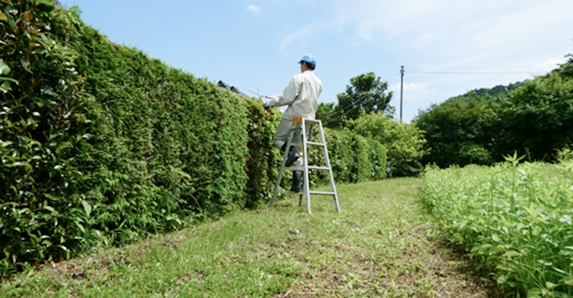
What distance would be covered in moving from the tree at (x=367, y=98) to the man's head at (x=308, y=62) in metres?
35.8

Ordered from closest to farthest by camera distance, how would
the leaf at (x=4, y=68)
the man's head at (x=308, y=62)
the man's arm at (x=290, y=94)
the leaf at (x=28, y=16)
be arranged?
1. the leaf at (x=4, y=68)
2. the leaf at (x=28, y=16)
3. the man's arm at (x=290, y=94)
4. the man's head at (x=308, y=62)

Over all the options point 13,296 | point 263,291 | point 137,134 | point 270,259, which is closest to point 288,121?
point 137,134

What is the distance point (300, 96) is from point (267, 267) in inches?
125

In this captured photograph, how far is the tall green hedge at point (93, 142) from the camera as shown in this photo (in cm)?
228

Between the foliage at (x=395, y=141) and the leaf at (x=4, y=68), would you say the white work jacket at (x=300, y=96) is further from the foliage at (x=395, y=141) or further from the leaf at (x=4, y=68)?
the foliage at (x=395, y=141)

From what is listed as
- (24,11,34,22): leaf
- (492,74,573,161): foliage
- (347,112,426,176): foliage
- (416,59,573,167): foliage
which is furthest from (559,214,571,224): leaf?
A: (492,74,573,161): foliage

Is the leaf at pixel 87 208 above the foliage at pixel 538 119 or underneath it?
underneath

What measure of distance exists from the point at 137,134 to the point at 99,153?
0.51 metres

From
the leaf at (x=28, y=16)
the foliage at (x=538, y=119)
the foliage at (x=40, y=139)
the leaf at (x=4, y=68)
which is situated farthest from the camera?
the foliage at (x=538, y=119)

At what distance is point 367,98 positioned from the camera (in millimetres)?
40906

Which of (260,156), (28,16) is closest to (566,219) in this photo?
(28,16)

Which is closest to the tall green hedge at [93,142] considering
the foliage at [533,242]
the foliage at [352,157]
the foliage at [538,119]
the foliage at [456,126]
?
the foliage at [533,242]

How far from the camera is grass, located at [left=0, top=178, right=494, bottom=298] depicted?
7.04ft

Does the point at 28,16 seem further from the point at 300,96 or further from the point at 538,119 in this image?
the point at 538,119
